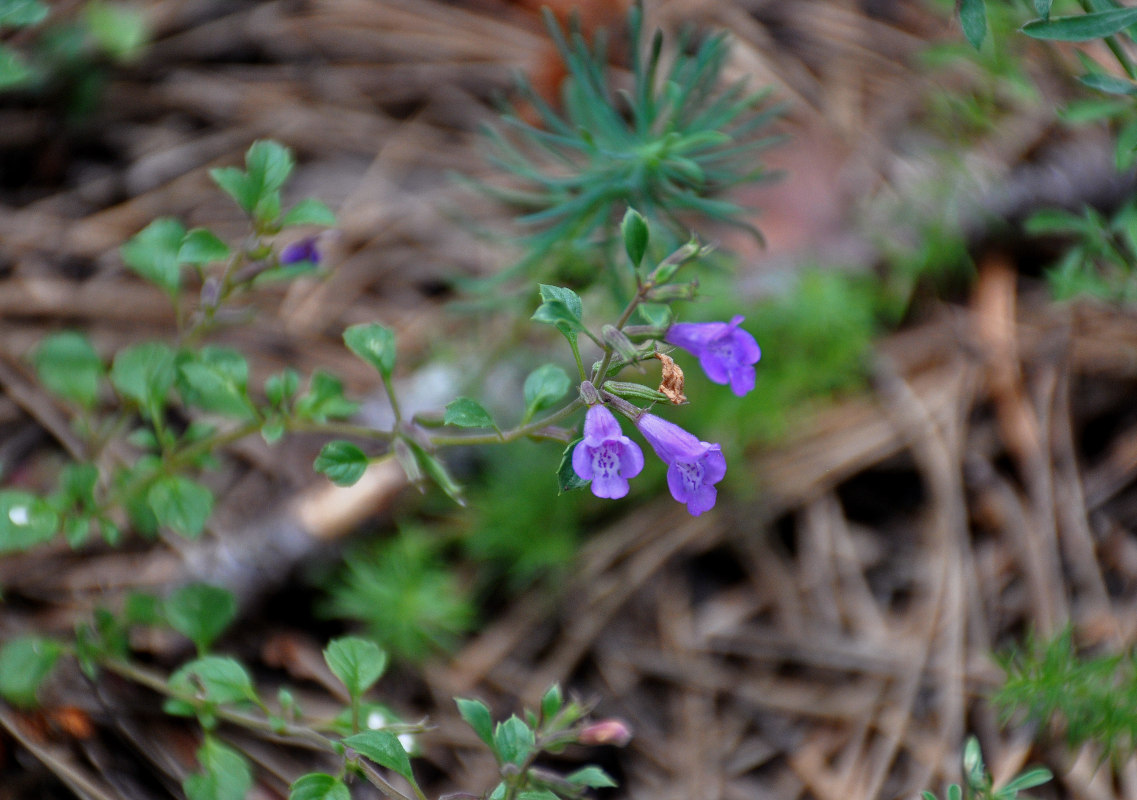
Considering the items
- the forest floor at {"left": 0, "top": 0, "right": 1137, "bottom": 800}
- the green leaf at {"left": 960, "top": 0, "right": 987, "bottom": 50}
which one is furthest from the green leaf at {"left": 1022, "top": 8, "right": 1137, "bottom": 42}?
the forest floor at {"left": 0, "top": 0, "right": 1137, "bottom": 800}

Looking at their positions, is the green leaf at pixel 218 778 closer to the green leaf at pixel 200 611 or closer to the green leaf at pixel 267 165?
the green leaf at pixel 200 611

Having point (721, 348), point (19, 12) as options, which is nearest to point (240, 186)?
point (19, 12)

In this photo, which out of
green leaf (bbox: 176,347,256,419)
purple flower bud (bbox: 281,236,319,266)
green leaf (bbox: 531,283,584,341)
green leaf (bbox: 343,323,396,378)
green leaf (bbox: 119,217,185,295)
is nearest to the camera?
green leaf (bbox: 531,283,584,341)

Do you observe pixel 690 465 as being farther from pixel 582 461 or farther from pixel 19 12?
pixel 19 12

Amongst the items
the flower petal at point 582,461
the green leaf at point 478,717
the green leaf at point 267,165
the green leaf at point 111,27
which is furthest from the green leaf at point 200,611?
the green leaf at point 111,27

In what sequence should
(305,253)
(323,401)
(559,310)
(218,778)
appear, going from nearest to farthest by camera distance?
(559,310), (218,778), (323,401), (305,253)

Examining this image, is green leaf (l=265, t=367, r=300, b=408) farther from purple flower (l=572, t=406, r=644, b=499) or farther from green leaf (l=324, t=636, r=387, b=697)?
purple flower (l=572, t=406, r=644, b=499)

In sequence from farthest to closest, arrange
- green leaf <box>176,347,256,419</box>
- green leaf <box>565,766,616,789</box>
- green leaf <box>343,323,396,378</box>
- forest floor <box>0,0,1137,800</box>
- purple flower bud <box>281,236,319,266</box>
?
forest floor <box>0,0,1137,800</box> → purple flower bud <box>281,236,319,266</box> → green leaf <box>176,347,256,419</box> → green leaf <box>343,323,396,378</box> → green leaf <box>565,766,616,789</box>
